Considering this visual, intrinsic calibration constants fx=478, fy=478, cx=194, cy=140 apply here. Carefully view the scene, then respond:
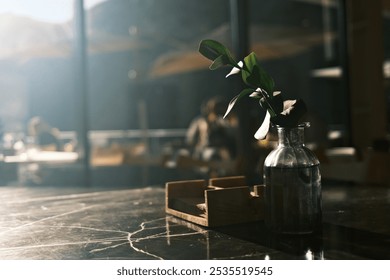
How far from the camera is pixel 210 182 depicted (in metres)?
0.97

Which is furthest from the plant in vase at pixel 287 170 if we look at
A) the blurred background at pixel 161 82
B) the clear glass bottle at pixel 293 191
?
the blurred background at pixel 161 82

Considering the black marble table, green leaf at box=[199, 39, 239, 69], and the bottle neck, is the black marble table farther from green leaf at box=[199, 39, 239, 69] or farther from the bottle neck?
green leaf at box=[199, 39, 239, 69]

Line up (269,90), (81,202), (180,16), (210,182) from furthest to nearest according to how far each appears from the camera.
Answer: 1. (180,16)
2. (81,202)
3. (210,182)
4. (269,90)

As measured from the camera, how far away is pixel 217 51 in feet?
2.48

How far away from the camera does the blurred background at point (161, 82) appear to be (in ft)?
14.1

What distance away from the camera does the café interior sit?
729 millimetres

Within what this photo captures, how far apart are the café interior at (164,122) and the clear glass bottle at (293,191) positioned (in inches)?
1.0

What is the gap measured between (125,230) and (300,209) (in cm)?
29

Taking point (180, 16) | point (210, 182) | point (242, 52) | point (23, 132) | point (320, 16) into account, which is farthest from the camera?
point (180, 16)

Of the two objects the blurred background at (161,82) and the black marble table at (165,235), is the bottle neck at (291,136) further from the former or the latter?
the blurred background at (161,82)

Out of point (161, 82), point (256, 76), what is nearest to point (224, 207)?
point (256, 76)

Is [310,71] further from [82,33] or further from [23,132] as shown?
[23,132]

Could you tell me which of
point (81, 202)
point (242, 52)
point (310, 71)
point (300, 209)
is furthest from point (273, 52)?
point (300, 209)

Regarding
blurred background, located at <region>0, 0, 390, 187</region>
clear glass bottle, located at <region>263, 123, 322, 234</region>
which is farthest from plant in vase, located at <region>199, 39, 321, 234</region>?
blurred background, located at <region>0, 0, 390, 187</region>
